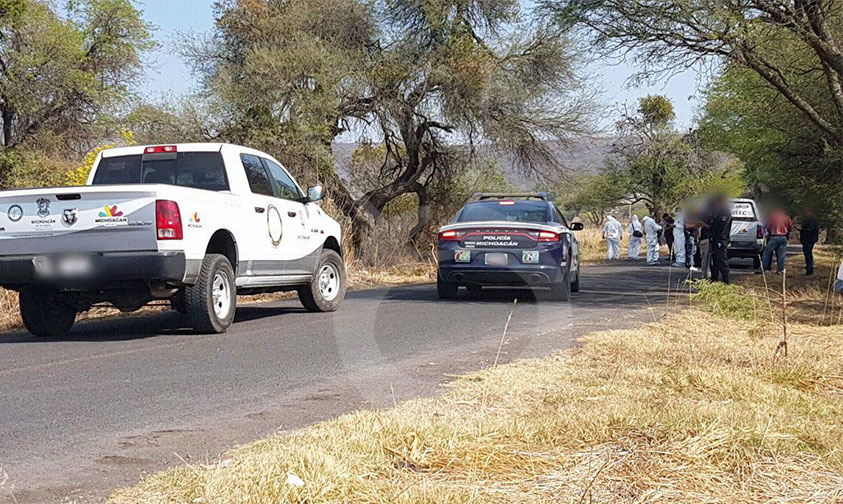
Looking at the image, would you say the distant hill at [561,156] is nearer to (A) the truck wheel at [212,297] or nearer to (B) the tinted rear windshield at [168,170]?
(B) the tinted rear windshield at [168,170]

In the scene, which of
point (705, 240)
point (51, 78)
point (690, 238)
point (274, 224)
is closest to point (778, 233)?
point (690, 238)

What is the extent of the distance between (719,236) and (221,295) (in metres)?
9.90

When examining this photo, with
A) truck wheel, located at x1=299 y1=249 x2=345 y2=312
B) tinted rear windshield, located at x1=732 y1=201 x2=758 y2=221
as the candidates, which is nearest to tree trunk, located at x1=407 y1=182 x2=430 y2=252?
tinted rear windshield, located at x1=732 y1=201 x2=758 y2=221

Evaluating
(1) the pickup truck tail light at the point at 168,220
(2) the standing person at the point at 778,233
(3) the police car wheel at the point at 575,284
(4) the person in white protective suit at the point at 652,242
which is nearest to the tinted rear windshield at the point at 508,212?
(3) the police car wheel at the point at 575,284

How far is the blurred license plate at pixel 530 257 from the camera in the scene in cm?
1225

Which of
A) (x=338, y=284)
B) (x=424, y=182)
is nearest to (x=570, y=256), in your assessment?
(x=338, y=284)

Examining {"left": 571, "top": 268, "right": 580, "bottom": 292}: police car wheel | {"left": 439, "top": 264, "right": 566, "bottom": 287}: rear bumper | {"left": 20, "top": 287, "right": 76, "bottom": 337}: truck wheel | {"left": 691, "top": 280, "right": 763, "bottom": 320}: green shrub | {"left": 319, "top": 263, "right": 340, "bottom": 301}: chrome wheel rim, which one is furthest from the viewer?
{"left": 571, "top": 268, "right": 580, "bottom": 292}: police car wheel

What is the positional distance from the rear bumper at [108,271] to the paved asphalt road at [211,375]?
650 mm

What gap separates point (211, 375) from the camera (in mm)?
6918

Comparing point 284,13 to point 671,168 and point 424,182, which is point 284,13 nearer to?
point 424,182

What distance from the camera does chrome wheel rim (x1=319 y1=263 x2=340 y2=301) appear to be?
38.3 feet

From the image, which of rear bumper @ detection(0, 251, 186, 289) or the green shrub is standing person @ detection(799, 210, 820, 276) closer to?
the green shrub

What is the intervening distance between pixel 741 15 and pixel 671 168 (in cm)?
4141

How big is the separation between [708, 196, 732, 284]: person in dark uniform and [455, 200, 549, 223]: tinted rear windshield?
13.7 feet
